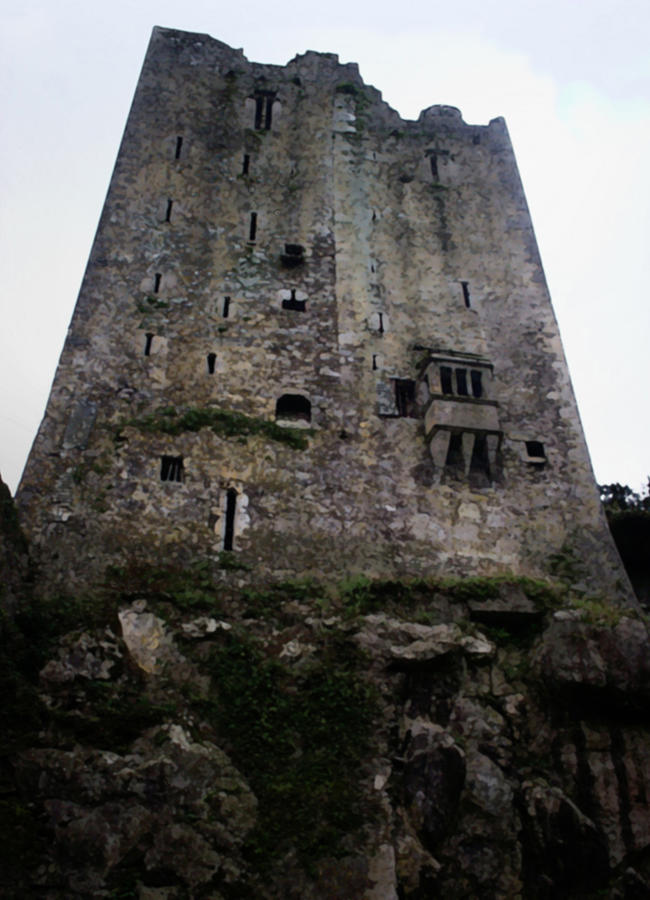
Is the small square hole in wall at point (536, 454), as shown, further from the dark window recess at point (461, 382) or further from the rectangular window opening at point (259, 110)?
the rectangular window opening at point (259, 110)

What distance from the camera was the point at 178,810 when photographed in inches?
523

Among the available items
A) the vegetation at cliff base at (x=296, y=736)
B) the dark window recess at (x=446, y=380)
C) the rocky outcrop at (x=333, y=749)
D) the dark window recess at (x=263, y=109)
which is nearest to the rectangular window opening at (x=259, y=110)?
the dark window recess at (x=263, y=109)

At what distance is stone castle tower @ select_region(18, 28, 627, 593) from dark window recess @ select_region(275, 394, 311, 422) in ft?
0.16

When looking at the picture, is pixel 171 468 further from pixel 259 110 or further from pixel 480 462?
pixel 259 110

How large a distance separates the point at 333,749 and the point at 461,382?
9.91m

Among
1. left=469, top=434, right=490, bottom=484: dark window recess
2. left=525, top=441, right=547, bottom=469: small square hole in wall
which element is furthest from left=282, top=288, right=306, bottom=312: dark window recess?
left=525, top=441, right=547, bottom=469: small square hole in wall

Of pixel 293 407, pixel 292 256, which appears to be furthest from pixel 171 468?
pixel 292 256

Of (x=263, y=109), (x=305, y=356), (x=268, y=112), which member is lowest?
(x=305, y=356)

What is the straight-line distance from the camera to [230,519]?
17.3 m

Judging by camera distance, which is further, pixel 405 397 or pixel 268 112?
pixel 268 112

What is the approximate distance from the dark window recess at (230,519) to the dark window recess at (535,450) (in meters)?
7.70

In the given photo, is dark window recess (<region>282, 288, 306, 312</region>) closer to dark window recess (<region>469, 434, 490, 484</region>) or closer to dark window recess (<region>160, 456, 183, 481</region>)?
dark window recess (<region>160, 456, 183, 481</region>)

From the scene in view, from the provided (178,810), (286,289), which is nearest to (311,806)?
(178,810)

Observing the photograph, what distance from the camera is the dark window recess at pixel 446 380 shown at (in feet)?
65.4
